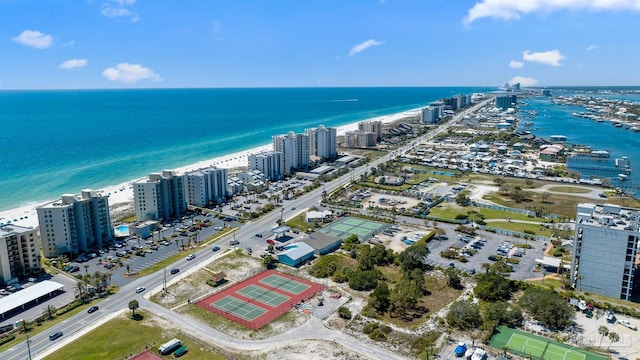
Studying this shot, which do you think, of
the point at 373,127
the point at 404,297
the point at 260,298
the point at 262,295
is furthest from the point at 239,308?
the point at 373,127

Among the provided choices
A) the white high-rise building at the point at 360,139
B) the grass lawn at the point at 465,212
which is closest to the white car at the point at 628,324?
the grass lawn at the point at 465,212

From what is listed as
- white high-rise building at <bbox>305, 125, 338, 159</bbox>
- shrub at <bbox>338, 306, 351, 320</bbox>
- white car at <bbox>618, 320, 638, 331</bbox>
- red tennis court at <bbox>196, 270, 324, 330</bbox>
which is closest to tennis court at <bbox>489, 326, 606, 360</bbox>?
white car at <bbox>618, 320, 638, 331</bbox>

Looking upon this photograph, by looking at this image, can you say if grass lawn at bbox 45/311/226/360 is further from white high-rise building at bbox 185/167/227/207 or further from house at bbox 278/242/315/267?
white high-rise building at bbox 185/167/227/207

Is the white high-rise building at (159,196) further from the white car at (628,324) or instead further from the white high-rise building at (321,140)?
the white car at (628,324)

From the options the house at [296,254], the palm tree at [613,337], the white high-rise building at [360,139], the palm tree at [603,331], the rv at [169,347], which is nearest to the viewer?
the rv at [169,347]

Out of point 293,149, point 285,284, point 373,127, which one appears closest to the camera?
point 285,284

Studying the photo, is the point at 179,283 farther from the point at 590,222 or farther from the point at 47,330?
the point at 590,222

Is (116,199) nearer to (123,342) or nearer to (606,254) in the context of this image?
(123,342)
